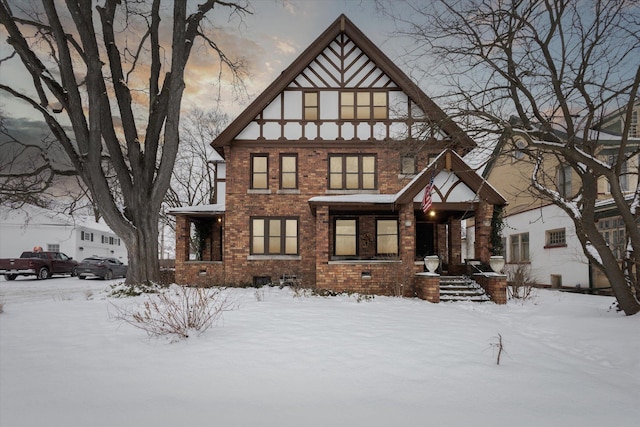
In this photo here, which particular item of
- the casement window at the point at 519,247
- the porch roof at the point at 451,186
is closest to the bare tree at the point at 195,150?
the porch roof at the point at 451,186

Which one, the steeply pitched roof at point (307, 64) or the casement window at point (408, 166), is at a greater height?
the steeply pitched roof at point (307, 64)

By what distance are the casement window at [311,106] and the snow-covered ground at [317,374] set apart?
10484mm

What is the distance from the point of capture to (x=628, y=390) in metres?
4.42

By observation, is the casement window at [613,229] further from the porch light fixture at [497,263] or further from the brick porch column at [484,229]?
the porch light fixture at [497,263]

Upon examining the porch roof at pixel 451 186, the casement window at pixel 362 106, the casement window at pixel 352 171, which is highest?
the casement window at pixel 362 106

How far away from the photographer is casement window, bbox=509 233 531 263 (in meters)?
20.7

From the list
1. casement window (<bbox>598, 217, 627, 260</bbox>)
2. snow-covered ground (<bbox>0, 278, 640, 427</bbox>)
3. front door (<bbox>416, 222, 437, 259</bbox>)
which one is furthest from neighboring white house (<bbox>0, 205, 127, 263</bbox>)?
casement window (<bbox>598, 217, 627, 260</bbox>)

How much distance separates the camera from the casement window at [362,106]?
53.0 ft

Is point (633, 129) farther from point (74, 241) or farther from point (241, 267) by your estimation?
point (74, 241)

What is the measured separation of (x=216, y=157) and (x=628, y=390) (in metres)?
18.8

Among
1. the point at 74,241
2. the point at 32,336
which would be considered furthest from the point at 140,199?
the point at 74,241

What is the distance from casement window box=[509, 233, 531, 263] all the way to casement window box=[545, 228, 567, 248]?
6.18 feet

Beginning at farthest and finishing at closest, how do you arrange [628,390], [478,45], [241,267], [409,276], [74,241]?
[74,241]
[241,267]
[409,276]
[478,45]
[628,390]

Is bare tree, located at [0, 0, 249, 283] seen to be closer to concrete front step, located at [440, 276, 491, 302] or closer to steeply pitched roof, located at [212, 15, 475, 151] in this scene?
steeply pitched roof, located at [212, 15, 475, 151]
